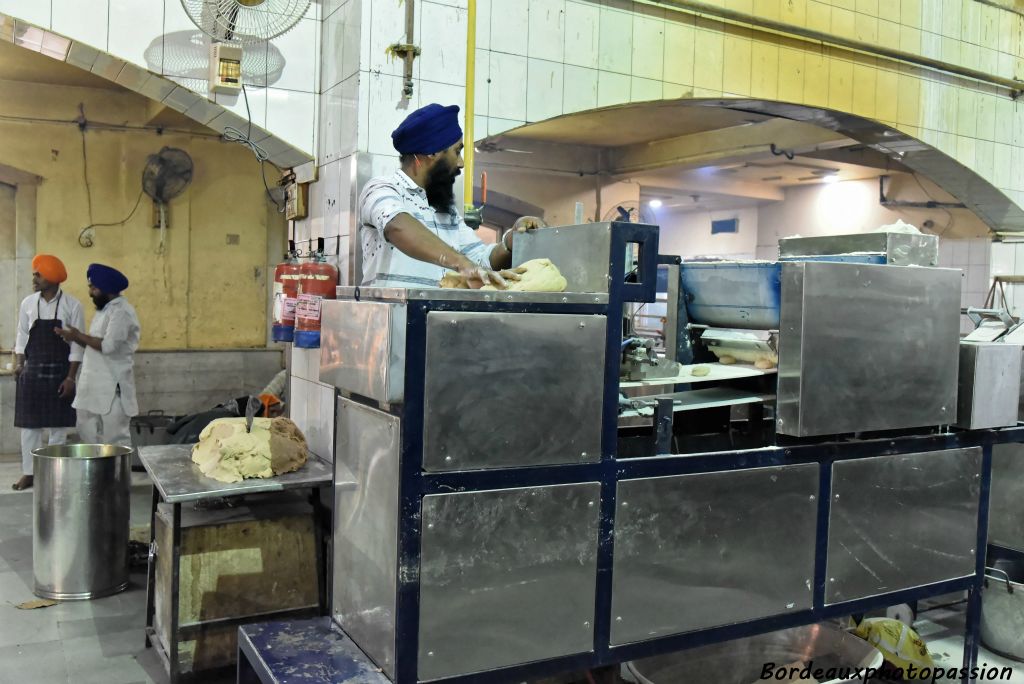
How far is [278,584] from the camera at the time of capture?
135 inches

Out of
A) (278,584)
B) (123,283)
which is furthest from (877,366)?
(123,283)

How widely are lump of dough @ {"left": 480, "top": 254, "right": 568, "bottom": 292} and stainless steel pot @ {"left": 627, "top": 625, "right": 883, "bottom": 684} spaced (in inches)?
56.7

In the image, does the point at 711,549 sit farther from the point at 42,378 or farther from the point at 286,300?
the point at 42,378

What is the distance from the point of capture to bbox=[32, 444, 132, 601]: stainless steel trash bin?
13.1ft

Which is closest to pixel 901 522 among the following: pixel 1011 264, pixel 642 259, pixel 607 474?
pixel 607 474

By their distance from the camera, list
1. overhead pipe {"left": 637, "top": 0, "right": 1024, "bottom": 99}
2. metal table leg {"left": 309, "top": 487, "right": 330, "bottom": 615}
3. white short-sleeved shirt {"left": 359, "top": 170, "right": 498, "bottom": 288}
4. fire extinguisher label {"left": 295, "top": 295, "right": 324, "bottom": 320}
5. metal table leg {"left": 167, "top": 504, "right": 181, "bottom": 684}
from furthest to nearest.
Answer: overhead pipe {"left": 637, "top": 0, "right": 1024, "bottom": 99} < fire extinguisher label {"left": 295, "top": 295, "right": 324, "bottom": 320} < metal table leg {"left": 309, "top": 487, "right": 330, "bottom": 615} < metal table leg {"left": 167, "top": 504, "right": 181, "bottom": 684} < white short-sleeved shirt {"left": 359, "top": 170, "right": 498, "bottom": 288}

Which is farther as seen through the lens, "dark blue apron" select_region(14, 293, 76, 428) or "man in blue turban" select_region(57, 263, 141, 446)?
"dark blue apron" select_region(14, 293, 76, 428)

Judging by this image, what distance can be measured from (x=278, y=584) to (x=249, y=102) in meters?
2.15

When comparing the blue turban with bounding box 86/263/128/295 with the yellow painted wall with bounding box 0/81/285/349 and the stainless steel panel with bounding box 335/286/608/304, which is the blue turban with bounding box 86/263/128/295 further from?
the stainless steel panel with bounding box 335/286/608/304

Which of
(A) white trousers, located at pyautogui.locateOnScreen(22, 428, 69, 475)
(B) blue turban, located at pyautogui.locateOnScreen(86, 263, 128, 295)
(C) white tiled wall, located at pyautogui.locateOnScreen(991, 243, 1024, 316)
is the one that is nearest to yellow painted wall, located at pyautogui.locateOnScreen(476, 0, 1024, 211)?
(C) white tiled wall, located at pyautogui.locateOnScreen(991, 243, 1024, 316)

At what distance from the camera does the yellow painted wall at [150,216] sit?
7391 millimetres

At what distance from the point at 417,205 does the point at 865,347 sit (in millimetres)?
1510

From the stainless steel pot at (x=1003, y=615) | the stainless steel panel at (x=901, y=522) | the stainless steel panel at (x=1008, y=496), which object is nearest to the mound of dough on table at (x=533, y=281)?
the stainless steel panel at (x=901, y=522)

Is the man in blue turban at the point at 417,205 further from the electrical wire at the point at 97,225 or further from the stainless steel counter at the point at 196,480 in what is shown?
the electrical wire at the point at 97,225
